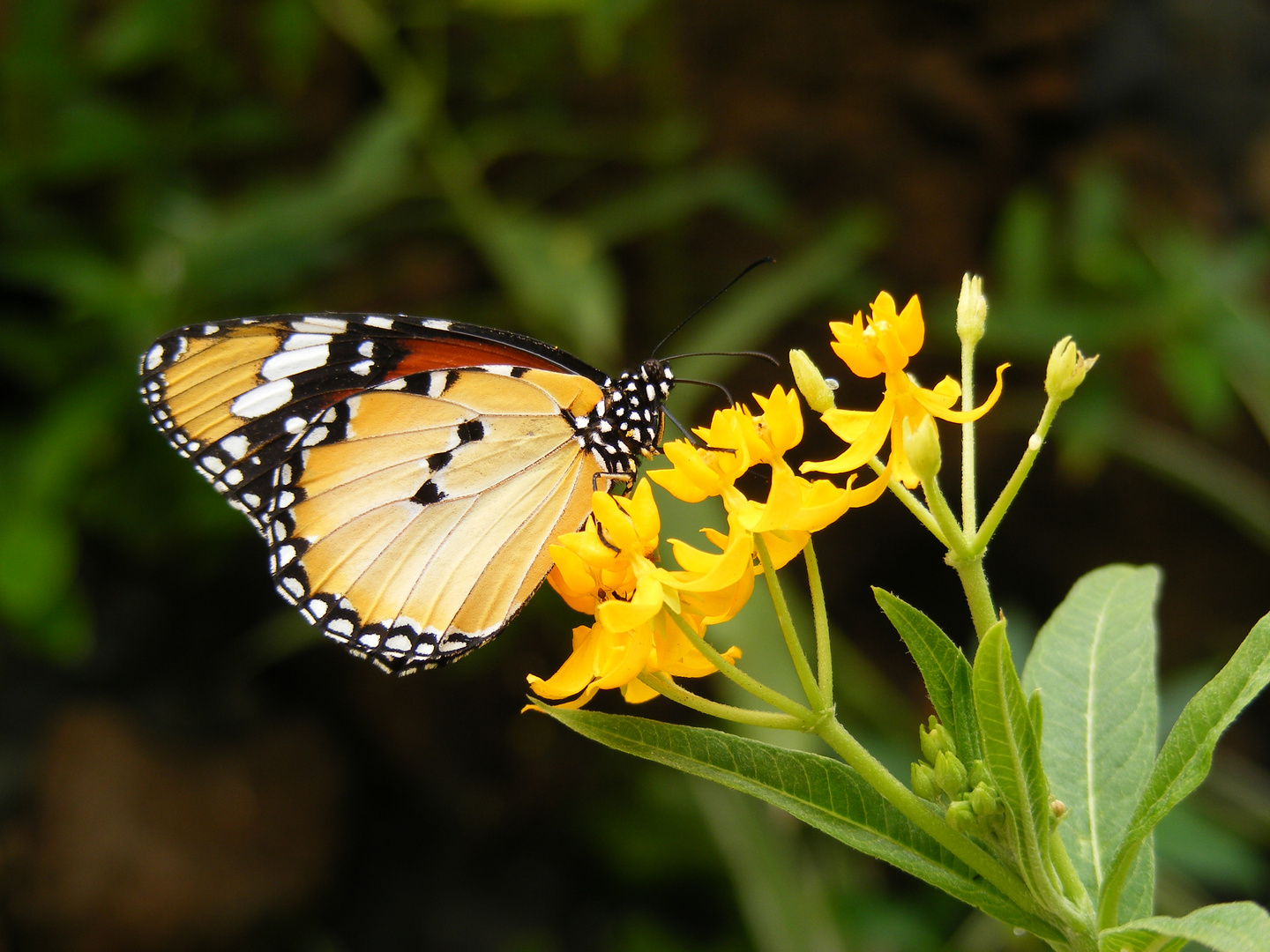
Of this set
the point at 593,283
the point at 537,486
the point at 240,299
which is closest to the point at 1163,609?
the point at 593,283

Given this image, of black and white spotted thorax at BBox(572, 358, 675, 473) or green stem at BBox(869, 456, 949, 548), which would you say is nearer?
green stem at BBox(869, 456, 949, 548)

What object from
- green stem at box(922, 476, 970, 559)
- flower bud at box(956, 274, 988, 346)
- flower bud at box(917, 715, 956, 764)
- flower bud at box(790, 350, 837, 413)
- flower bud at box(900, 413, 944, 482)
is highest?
flower bud at box(956, 274, 988, 346)

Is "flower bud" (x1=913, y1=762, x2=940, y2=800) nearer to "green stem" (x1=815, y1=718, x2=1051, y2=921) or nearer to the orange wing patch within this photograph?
"green stem" (x1=815, y1=718, x2=1051, y2=921)

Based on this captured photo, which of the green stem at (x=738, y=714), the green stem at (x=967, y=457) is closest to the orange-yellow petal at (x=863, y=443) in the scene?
the green stem at (x=967, y=457)

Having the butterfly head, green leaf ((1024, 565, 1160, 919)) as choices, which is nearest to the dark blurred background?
the butterfly head

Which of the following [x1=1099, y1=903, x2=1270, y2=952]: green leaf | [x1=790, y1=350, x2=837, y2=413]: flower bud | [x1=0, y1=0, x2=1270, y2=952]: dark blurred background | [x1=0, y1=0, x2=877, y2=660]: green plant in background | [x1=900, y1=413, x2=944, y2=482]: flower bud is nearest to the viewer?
[x1=1099, y1=903, x2=1270, y2=952]: green leaf

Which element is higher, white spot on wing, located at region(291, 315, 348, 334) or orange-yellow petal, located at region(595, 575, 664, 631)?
white spot on wing, located at region(291, 315, 348, 334)
